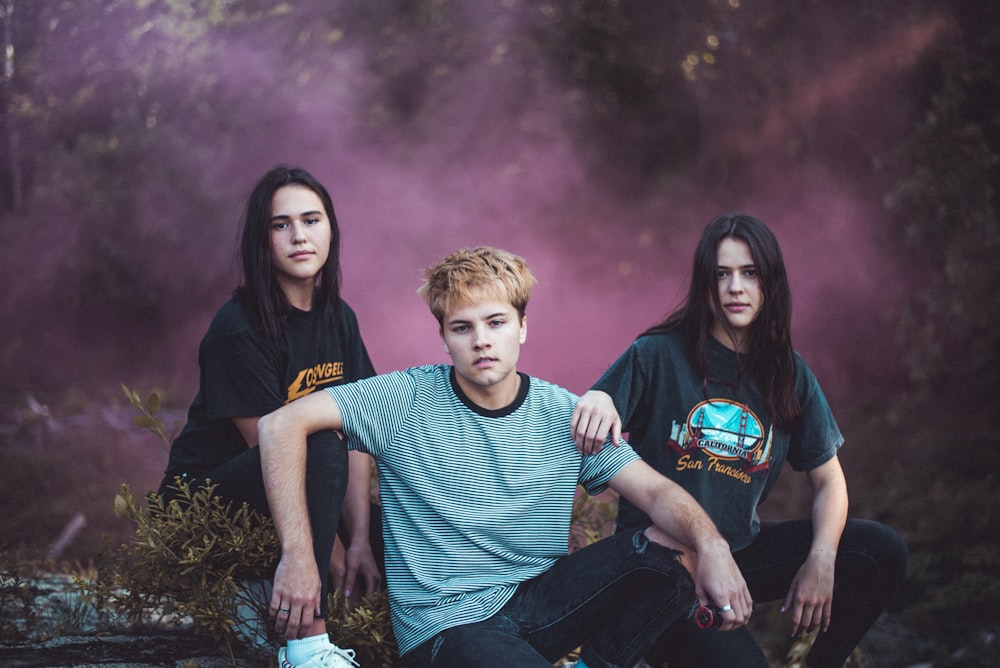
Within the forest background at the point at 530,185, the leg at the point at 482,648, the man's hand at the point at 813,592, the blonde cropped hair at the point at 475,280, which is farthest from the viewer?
the forest background at the point at 530,185

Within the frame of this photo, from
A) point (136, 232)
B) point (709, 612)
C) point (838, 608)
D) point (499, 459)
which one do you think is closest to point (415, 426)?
point (499, 459)

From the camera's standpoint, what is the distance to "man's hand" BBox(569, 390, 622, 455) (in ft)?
7.00

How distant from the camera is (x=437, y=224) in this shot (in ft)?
18.6

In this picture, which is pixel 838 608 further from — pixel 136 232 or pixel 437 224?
pixel 136 232

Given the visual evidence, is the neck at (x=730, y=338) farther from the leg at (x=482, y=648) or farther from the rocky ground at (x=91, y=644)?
the rocky ground at (x=91, y=644)

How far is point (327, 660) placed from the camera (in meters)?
2.01

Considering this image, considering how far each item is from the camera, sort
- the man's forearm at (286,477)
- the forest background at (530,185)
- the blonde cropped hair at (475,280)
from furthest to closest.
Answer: the forest background at (530,185) < the blonde cropped hair at (475,280) < the man's forearm at (286,477)

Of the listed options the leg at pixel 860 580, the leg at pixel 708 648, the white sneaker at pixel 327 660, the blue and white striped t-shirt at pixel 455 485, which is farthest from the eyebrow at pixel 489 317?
the leg at pixel 860 580

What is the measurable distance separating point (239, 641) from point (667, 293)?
3.93 m

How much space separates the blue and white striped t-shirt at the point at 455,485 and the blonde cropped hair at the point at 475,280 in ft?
0.70

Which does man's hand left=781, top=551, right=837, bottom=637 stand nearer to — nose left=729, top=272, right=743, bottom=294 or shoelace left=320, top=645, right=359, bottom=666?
nose left=729, top=272, right=743, bottom=294

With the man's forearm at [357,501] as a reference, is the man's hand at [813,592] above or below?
below

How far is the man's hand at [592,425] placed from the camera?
2135mm

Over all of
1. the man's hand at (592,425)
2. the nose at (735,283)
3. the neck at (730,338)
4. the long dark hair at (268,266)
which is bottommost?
the man's hand at (592,425)
